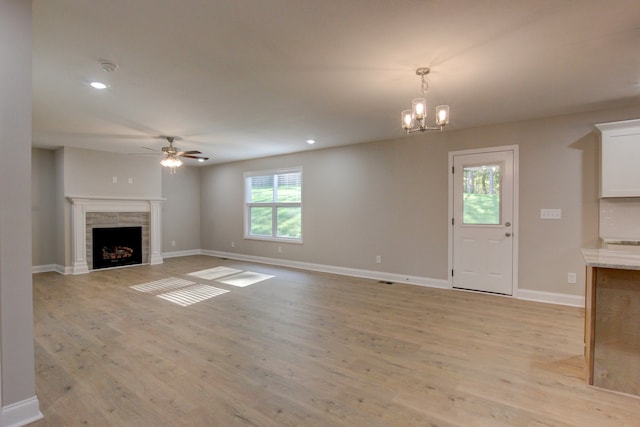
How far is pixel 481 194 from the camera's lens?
4617 mm

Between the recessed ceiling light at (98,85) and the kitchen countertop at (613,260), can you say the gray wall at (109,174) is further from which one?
the kitchen countertop at (613,260)

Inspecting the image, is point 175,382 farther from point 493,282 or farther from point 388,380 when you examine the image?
point 493,282

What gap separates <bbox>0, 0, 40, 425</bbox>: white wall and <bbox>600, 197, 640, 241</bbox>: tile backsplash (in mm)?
5306

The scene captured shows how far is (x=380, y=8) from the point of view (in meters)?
1.93

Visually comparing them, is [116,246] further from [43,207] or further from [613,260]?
[613,260]

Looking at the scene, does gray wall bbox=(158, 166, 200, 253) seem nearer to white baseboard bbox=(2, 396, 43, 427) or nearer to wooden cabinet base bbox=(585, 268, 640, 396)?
white baseboard bbox=(2, 396, 43, 427)

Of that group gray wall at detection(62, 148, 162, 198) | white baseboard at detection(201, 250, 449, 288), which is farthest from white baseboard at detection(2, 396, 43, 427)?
gray wall at detection(62, 148, 162, 198)

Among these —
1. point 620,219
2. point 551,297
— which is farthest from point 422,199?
point 620,219

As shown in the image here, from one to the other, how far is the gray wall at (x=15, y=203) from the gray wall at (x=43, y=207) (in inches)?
224

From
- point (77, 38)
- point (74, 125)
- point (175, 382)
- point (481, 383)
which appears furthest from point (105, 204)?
point (481, 383)

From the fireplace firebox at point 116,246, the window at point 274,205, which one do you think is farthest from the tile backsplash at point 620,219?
the fireplace firebox at point 116,246

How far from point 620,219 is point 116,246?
27.7 feet

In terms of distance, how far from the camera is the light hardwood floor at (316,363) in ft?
6.38

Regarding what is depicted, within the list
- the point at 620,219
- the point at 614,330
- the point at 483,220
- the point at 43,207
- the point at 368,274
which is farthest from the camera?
the point at 43,207
